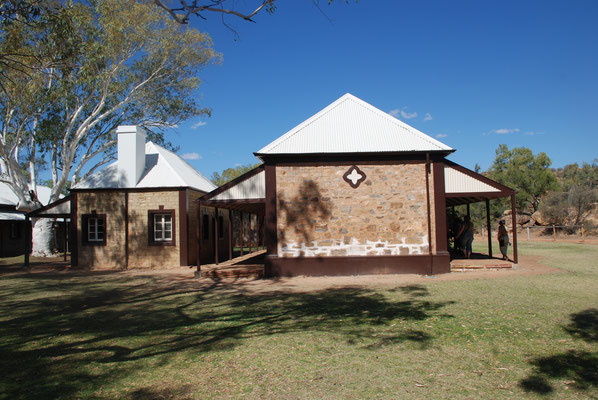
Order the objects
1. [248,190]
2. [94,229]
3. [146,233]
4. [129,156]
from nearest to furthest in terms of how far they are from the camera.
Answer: [248,190] → [146,233] → [129,156] → [94,229]

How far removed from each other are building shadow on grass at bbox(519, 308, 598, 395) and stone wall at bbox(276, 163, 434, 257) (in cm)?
753

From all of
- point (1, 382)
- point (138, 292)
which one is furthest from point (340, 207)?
point (1, 382)

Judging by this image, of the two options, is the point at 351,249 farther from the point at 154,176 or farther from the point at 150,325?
the point at 154,176

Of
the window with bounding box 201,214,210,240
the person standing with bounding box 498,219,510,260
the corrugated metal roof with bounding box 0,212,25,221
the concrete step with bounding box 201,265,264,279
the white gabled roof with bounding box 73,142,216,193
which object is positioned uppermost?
the white gabled roof with bounding box 73,142,216,193

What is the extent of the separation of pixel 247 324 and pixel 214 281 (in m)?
6.27

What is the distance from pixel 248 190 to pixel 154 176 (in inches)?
237

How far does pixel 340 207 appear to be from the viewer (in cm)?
A: 1348

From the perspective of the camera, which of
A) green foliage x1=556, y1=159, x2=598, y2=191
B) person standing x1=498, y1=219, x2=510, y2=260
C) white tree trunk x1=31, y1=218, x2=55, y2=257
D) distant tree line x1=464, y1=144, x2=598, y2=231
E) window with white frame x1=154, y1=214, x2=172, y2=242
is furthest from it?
green foliage x1=556, y1=159, x2=598, y2=191

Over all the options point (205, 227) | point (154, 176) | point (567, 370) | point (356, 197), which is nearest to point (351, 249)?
point (356, 197)

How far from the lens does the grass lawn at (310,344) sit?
14.5ft

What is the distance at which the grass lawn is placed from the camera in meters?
4.41

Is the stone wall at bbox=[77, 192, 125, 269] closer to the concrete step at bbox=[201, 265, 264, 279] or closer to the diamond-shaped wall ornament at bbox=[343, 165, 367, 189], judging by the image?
the concrete step at bbox=[201, 265, 264, 279]

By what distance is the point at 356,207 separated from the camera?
13.5m

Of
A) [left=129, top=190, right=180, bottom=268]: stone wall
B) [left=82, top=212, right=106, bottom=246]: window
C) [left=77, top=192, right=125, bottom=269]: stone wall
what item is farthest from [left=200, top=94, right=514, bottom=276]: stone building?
[left=82, top=212, right=106, bottom=246]: window
